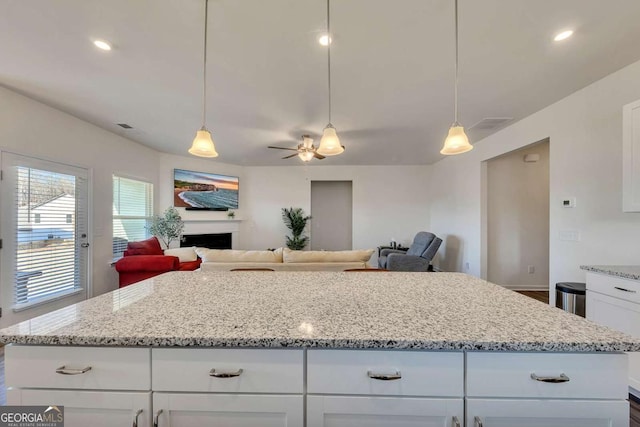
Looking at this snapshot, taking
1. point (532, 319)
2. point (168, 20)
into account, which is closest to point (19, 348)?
point (532, 319)

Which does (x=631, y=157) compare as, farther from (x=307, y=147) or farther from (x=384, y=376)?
(x=307, y=147)

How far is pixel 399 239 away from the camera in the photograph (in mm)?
6215

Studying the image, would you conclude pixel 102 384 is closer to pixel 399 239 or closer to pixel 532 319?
pixel 532 319

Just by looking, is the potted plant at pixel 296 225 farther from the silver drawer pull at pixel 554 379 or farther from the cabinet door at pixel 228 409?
the silver drawer pull at pixel 554 379

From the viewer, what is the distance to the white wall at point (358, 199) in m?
6.22

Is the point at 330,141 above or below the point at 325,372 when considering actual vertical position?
above

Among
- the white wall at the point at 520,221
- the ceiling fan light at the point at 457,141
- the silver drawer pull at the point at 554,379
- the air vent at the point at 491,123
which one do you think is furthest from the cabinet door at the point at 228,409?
the white wall at the point at 520,221

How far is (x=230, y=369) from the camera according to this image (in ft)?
2.80

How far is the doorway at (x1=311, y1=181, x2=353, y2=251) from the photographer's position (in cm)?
668

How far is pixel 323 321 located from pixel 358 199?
5491 millimetres

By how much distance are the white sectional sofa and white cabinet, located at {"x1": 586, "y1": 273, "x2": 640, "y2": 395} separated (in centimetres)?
183

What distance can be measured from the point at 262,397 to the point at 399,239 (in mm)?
5783

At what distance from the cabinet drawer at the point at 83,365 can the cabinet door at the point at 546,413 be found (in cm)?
112

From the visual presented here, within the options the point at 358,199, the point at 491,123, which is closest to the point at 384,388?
the point at 491,123
